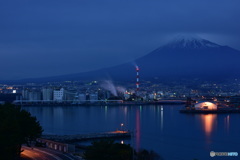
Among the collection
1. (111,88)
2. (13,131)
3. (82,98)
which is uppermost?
(111,88)

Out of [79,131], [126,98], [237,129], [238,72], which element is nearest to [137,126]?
[79,131]

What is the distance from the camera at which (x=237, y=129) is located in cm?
880

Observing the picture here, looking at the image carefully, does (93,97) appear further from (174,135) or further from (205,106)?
(174,135)

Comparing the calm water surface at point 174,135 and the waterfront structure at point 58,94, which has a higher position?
the waterfront structure at point 58,94

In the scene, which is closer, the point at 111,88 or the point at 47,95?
the point at 47,95

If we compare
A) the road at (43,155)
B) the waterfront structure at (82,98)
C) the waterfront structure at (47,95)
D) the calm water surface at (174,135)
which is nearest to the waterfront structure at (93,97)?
the waterfront structure at (82,98)

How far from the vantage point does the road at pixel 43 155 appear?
14.5ft

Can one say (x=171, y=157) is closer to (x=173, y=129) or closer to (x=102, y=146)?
(x=102, y=146)

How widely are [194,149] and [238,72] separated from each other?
33084mm

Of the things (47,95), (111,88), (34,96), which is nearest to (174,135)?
(47,95)

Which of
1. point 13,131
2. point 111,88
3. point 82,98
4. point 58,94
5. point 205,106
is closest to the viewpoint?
point 13,131

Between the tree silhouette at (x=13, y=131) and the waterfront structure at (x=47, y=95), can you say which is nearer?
the tree silhouette at (x=13, y=131)

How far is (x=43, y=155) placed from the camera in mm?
4574

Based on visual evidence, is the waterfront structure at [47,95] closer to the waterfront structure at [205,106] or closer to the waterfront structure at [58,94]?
the waterfront structure at [58,94]
